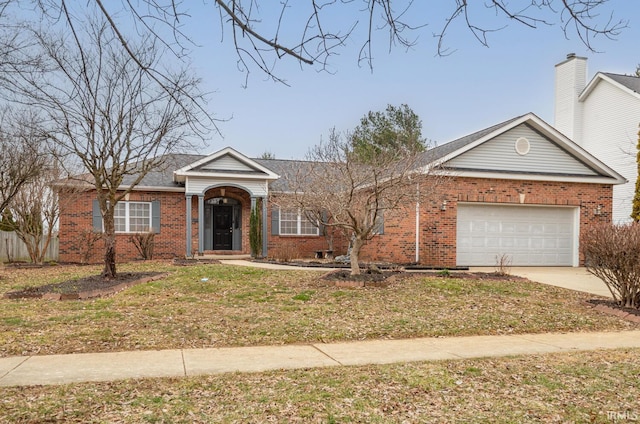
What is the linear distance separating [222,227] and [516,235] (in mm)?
11358

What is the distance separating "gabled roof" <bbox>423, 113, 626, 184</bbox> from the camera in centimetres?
1667

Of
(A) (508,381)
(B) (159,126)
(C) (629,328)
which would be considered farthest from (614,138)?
(A) (508,381)

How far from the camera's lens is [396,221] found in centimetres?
1744

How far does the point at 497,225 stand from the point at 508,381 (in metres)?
12.9

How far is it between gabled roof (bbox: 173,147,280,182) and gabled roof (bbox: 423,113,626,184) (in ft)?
21.4

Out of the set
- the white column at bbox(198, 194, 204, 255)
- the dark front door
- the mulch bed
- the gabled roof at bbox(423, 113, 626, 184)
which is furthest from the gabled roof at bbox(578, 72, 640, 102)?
the mulch bed

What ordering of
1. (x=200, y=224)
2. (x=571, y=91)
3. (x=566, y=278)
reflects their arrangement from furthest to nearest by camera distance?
(x=571, y=91) < (x=200, y=224) < (x=566, y=278)

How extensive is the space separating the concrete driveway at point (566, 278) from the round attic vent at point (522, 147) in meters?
3.74

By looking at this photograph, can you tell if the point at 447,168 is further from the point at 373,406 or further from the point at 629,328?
the point at 373,406

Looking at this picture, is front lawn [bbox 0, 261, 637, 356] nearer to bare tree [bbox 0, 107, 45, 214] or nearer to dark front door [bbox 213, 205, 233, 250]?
bare tree [bbox 0, 107, 45, 214]

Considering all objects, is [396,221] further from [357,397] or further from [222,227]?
[357,397]

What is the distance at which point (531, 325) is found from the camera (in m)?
8.36

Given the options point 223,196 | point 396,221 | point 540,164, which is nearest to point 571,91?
point 540,164

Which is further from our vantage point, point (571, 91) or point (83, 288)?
point (571, 91)
